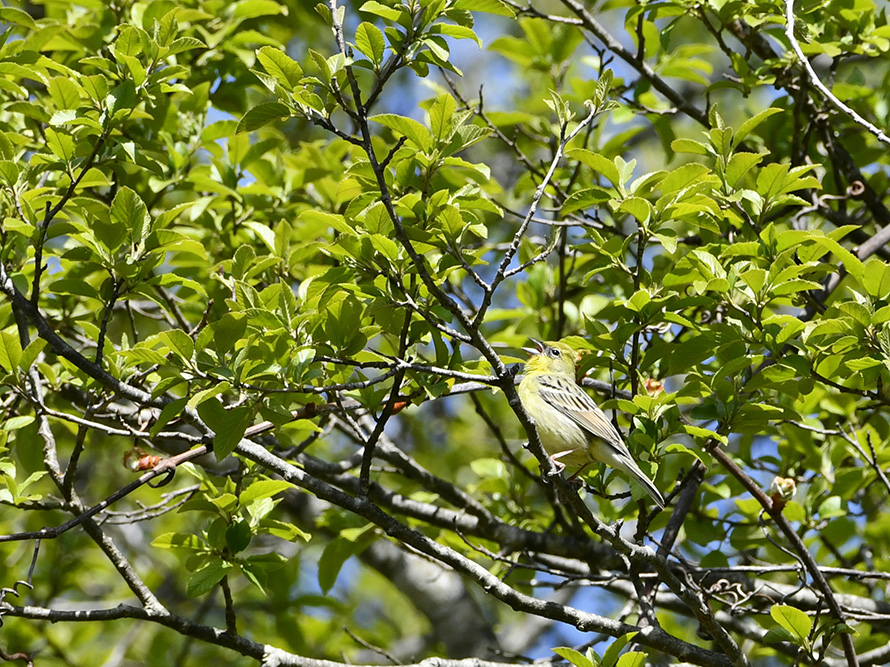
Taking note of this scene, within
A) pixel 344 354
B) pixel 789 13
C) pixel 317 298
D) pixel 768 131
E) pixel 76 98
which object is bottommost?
pixel 344 354

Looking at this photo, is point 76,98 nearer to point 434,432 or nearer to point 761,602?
point 761,602

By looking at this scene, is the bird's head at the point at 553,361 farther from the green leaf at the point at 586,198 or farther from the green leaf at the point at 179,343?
the green leaf at the point at 179,343

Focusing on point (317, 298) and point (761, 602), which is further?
point (761, 602)

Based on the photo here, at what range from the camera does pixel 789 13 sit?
426cm

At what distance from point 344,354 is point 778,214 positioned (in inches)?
123

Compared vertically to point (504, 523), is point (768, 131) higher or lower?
higher

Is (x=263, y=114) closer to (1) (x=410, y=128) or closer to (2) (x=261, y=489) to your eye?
(1) (x=410, y=128)

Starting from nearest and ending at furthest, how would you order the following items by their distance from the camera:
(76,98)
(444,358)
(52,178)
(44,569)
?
(444,358), (76,98), (52,178), (44,569)

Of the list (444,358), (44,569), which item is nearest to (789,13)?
(444,358)

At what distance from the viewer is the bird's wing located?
15.4 feet

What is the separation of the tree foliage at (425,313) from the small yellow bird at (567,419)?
0.18 meters

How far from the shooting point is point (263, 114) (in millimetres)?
3391

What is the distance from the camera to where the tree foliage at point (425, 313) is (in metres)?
3.53

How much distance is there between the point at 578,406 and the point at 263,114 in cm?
259
